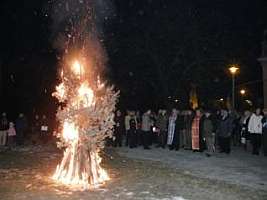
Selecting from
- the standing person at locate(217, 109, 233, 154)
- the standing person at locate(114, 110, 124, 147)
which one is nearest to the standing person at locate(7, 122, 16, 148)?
the standing person at locate(114, 110, 124, 147)

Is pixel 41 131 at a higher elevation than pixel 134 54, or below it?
below

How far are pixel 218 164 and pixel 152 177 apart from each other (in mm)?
3413

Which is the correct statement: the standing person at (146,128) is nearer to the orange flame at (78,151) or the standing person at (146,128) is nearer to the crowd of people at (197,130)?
the crowd of people at (197,130)

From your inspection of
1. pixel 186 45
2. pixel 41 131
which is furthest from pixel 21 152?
pixel 186 45

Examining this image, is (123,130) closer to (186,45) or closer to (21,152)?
(21,152)

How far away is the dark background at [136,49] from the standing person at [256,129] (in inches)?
489

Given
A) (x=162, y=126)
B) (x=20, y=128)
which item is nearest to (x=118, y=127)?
(x=162, y=126)

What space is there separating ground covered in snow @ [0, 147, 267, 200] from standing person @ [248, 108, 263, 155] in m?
0.55

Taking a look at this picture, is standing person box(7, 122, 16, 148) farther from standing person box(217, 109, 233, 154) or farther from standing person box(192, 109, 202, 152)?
standing person box(217, 109, 233, 154)

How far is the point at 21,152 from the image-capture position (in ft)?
60.6

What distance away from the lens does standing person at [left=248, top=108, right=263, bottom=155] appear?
17.3 metres

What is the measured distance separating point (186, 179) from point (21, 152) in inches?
340

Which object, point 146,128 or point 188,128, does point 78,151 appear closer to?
point 188,128

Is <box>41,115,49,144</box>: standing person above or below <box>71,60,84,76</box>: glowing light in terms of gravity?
below
